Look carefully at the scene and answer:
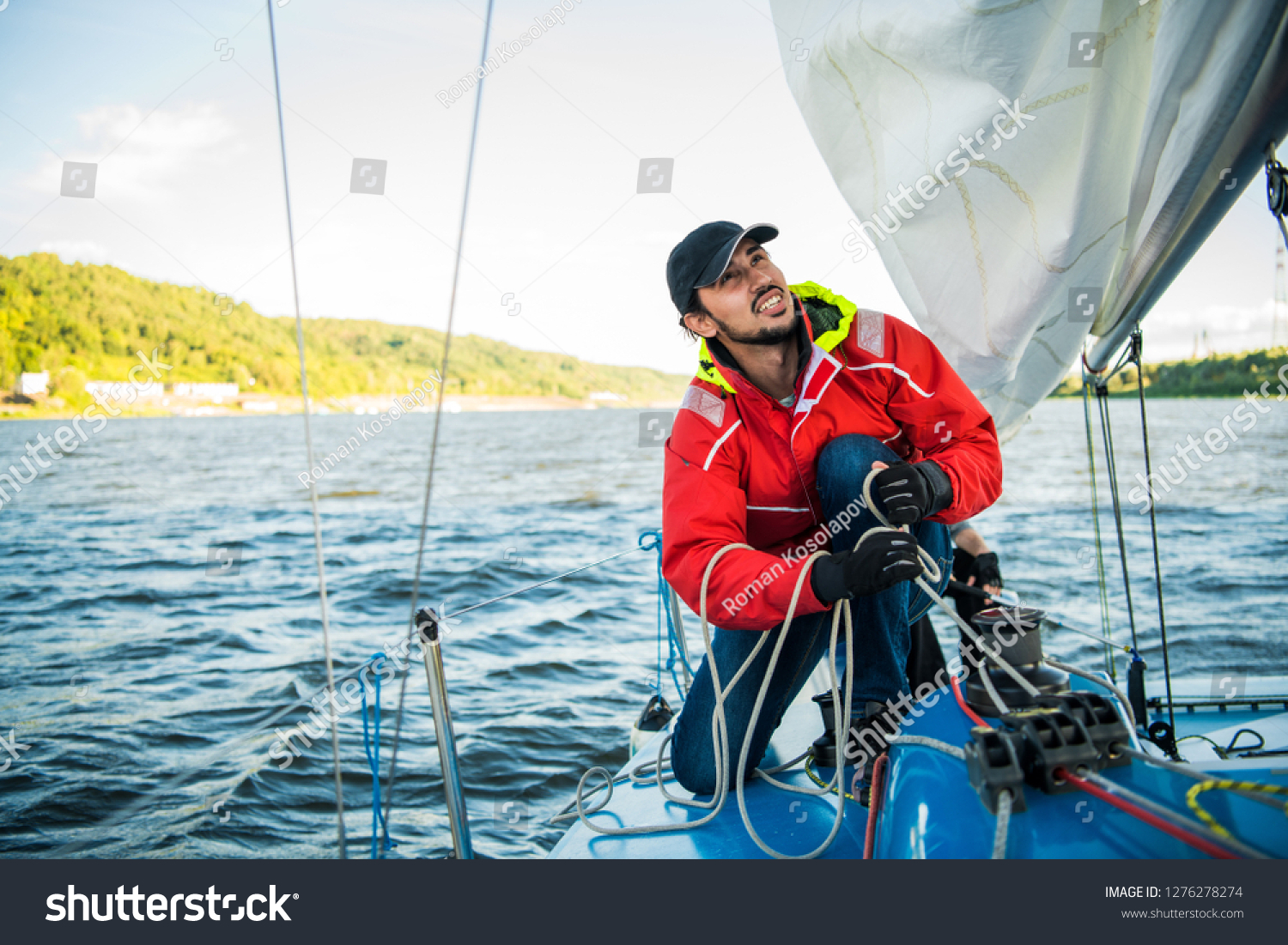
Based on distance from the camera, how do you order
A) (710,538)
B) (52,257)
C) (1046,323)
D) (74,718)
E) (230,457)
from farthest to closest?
(52,257) < (230,457) < (74,718) < (1046,323) < (710,538)

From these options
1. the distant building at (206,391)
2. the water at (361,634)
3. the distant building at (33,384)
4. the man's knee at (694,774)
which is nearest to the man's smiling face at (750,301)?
the man's knee at (694,774)

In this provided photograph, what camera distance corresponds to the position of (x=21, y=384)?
38.7 meters

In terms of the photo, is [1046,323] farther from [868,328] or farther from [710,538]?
[710,538]

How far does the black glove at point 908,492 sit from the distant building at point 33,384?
44.4 metres

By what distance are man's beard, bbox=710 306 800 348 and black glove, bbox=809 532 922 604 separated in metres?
0.55

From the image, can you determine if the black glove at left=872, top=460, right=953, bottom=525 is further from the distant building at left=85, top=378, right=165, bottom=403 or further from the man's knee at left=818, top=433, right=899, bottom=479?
the distant building at left=85, top=378, right=165, bottom=403

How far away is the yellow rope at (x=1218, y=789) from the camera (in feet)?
2.65

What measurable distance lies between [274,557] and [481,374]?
33.1 metres

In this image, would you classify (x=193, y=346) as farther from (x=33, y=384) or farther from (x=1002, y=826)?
(x=1002, y=826)

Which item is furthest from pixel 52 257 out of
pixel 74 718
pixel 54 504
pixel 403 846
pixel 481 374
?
pixel 403 846

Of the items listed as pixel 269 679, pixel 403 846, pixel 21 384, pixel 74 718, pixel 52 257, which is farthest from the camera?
pixel 52 257

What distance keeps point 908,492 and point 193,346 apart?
41927 millimetres

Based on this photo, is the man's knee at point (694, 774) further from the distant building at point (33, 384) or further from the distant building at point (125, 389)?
the distant building at point (33, 384)

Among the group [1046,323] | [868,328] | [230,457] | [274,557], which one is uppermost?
[230,457]
